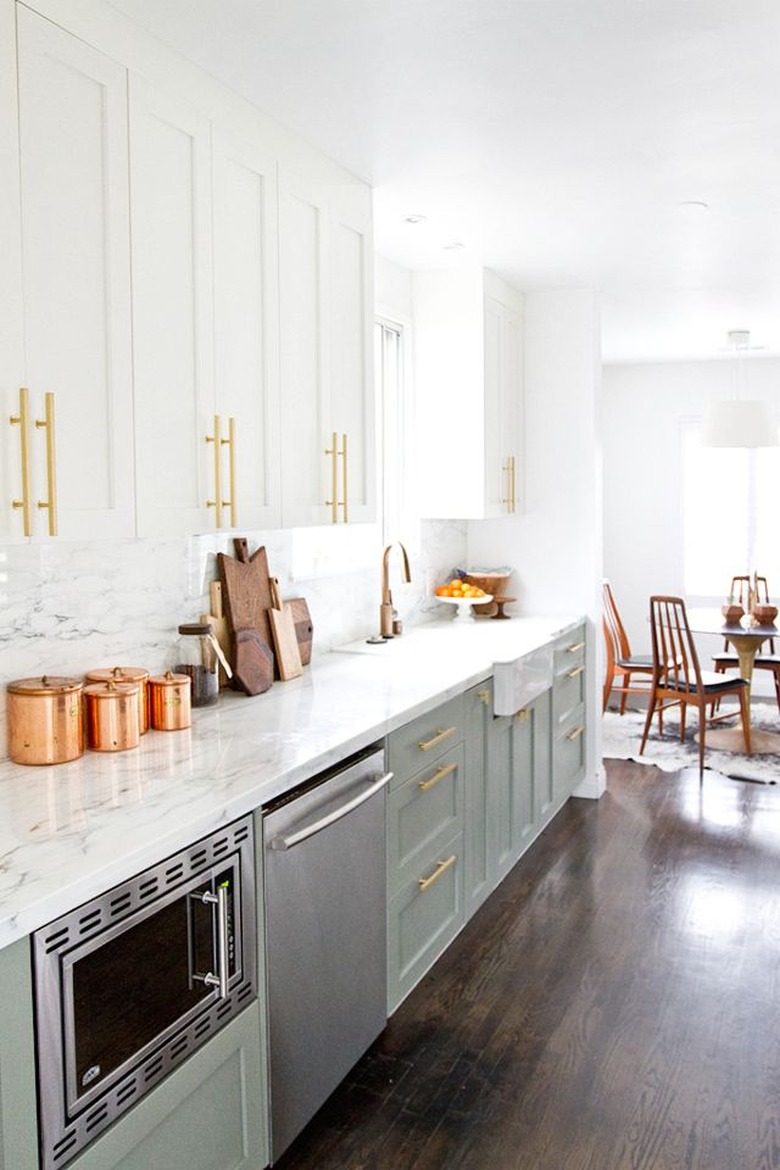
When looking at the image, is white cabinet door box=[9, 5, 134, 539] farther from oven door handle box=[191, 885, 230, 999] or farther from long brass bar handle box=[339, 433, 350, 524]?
long brass bar handle box=[339, 433, 350, 524]

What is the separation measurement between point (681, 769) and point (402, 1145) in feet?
12.2

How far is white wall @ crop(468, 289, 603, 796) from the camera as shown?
201 inches

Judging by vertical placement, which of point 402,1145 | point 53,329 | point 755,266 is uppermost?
point 755,266

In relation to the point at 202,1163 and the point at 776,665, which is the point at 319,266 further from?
the point at 776,665

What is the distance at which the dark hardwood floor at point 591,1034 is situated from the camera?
2.42m

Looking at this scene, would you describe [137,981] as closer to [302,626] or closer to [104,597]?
[104,597]

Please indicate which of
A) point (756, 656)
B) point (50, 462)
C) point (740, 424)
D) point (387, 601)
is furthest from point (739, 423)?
point (50, 462)

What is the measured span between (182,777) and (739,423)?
5.31 meters

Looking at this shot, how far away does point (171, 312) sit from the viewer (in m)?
2.38

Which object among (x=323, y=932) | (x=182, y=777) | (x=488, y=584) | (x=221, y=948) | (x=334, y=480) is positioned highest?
(x=334, y=480)

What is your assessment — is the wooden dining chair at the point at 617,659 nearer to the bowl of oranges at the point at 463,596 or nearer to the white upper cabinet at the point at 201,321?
the bowl of oranges at the point at 463,596

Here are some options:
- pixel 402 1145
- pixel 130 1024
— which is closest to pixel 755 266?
pixel 402 1145

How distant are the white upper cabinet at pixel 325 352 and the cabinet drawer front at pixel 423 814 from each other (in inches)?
32.8

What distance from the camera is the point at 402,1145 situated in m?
2.42
